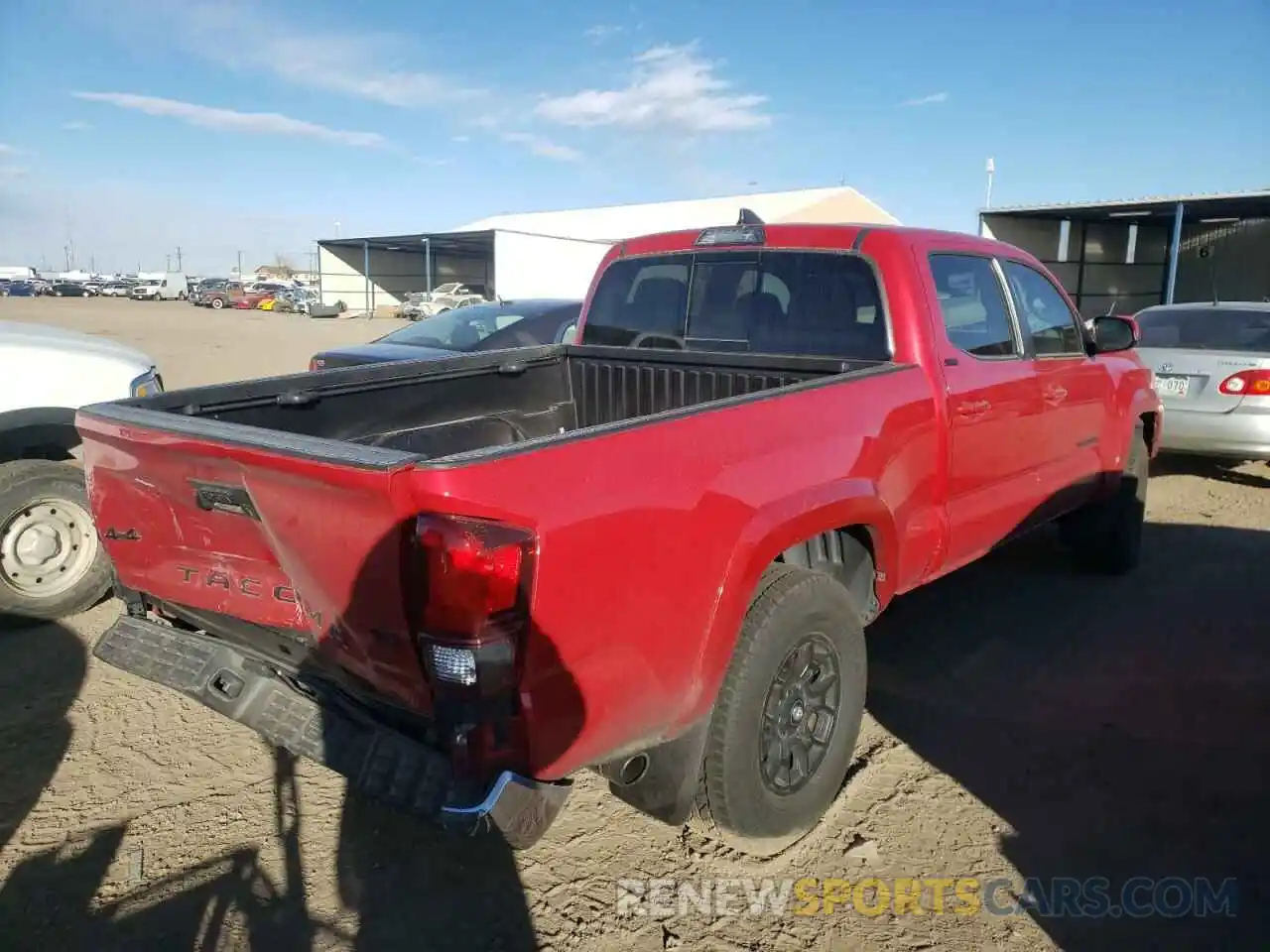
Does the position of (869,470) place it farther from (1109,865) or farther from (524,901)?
(524,901)

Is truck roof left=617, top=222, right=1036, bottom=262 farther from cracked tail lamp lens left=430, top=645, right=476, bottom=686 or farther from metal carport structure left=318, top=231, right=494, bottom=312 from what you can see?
metal carport structure left=318, top=231, right=494, bottom=312

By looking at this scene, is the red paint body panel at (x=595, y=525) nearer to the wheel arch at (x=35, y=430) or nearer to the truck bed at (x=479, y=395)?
the truck bed at (x=479, y=395)

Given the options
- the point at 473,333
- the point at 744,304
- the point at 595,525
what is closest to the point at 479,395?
the point at 744,304

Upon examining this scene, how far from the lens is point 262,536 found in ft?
8.29

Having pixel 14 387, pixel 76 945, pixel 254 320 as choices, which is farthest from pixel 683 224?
pixel 76 945

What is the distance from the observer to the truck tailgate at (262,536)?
219cm

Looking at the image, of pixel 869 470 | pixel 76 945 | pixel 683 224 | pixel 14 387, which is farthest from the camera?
pixel 683 224

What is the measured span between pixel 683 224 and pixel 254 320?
62.2 ft

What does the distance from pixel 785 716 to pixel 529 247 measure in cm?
3879

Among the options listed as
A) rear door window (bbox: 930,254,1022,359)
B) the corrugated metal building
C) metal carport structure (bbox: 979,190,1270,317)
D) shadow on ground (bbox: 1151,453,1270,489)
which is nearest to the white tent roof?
the corrugated metal building

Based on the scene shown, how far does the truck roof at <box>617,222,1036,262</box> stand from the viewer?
392 cm

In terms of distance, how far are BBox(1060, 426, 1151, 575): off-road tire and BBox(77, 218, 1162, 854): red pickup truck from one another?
1.23 metres

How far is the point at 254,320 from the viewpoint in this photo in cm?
4038

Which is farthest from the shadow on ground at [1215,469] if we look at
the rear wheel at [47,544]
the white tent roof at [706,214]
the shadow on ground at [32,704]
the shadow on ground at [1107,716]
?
the white tent roof at [706,214]
